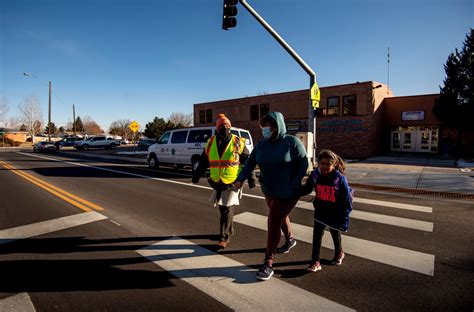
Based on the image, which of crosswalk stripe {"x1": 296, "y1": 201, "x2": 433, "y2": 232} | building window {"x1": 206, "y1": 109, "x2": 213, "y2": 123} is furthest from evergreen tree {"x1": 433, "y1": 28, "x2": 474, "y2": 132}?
building window {"x1": 206, "y1": 109, "x2": 213, "y2": 123}

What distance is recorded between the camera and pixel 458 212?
587 centimetres

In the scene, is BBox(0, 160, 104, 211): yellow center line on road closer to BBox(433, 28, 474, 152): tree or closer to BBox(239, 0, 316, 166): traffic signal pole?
BBox(239, 0, 316, 166): traffic signal pole

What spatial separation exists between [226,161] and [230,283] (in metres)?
1.62

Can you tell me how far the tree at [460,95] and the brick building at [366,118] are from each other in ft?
3.95

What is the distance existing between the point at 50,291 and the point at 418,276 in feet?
13.4

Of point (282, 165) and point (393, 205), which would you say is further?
point (393, 205)

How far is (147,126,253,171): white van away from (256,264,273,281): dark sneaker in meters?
8.14

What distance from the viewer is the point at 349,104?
2131cm

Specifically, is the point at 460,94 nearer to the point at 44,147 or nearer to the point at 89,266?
the point at 89,266

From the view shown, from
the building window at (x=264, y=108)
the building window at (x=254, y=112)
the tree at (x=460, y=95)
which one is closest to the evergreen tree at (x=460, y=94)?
the tree at (x=460, y=95)

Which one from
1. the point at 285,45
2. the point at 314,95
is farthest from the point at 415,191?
the point at 285,45

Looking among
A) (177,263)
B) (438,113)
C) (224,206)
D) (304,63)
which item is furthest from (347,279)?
(438,113)

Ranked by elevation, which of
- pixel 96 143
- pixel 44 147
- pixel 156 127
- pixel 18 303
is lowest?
pixel 18 303

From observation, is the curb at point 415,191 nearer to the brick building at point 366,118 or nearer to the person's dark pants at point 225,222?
the person's dark pants at point 225,222
